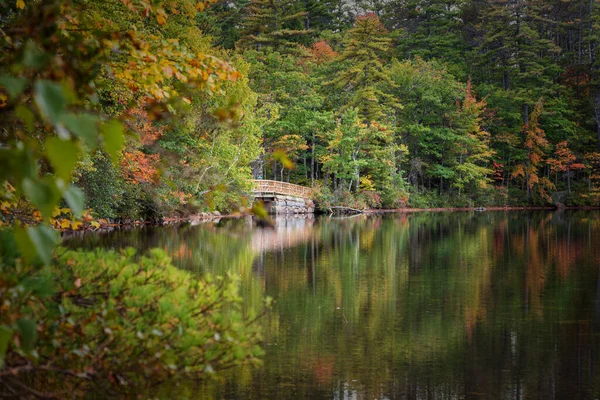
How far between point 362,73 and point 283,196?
1070cm

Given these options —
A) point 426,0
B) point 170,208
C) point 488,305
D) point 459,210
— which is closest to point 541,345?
point 488,305

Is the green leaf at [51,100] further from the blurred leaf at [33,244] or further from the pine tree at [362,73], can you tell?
the pine tree at [362,73]

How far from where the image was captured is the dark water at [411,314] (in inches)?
335

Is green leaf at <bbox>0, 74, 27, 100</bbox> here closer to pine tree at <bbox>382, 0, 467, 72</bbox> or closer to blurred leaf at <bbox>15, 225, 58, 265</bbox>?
blurred leaf at <bbox>15, 225, 58, 265</bbox>

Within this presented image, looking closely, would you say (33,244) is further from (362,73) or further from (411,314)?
(362,73)

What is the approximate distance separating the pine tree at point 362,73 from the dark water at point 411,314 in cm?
2355

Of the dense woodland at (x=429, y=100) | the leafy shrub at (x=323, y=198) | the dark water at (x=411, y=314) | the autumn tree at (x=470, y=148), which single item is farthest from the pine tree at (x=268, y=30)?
the dark water at (x=411, y=314)

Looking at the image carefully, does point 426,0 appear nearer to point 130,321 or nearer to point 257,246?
point 257,246

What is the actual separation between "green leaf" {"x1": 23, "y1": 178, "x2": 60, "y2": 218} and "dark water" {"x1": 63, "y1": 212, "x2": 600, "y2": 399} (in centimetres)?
472

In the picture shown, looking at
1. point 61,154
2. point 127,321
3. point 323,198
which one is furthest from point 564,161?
point 61,154

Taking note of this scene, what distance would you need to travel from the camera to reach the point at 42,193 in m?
1.71

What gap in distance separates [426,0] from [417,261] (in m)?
48.2

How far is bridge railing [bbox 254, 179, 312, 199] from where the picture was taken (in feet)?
138

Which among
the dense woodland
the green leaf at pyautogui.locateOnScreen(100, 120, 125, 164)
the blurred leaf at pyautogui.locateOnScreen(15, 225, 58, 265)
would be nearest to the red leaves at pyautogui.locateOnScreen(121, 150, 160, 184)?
the dense woodland
